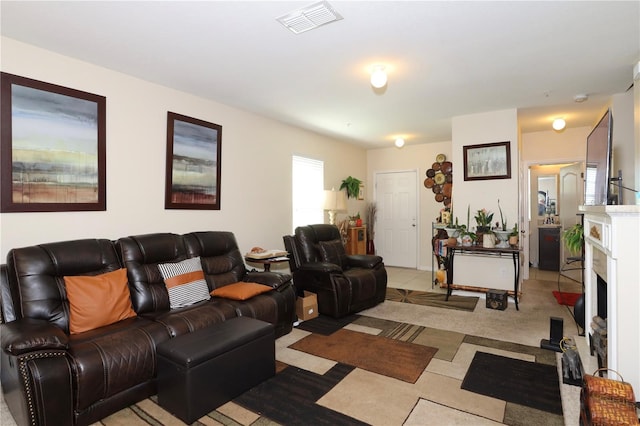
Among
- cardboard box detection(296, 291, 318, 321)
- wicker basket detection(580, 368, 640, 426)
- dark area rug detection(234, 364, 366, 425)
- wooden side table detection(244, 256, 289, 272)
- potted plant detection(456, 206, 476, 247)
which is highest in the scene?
potted plant detection(456, 206, 476, 247)

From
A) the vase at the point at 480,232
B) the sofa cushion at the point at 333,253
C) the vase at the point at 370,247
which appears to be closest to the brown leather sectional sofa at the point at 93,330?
the sofa cushion at the point at 333,253

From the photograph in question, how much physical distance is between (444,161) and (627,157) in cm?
280

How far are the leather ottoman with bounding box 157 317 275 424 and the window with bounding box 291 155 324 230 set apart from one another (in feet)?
9.79

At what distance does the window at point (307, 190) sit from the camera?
5402 millimetres

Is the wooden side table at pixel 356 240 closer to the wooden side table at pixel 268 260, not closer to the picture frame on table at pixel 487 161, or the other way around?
the picture frame on table at pixel 487 161

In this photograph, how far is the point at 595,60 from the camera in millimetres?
3029

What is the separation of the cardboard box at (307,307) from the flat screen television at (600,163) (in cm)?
280

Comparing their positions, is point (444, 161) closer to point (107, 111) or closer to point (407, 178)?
point (407, 178)

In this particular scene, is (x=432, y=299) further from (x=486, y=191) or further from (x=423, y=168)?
(x=423, y=168)

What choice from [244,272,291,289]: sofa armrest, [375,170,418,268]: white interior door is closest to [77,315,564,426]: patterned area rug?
[244,272,291,289]: sofa armrest

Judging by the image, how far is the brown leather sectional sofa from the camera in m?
1.83

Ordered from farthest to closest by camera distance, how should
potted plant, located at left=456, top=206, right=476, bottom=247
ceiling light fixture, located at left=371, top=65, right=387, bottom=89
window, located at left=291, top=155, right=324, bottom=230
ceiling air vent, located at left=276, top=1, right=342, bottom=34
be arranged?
window, located at left=291, top=155, right=324, bottom=230 < potted plant, located at left=456, top=206, right=476, bottom=247 < ceiling light fixture, located at left=371, top=65, right=387, bottom=89 < ceiling air vent, located at left=276, top=1, right=342, bottom=34

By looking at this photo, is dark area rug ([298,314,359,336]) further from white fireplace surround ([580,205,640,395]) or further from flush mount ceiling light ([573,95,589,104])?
flush mount ceiling light ([573,95,589,104])

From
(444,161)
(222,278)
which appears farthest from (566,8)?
(444,161)
